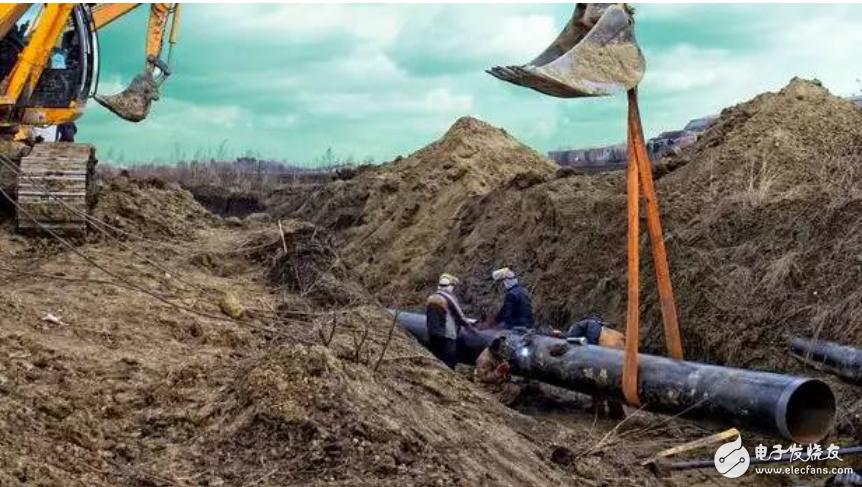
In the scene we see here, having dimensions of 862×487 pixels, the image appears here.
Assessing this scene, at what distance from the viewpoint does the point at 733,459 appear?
711cm

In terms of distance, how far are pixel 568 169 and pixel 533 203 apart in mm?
1326

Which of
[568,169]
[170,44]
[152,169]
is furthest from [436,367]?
[152,169]

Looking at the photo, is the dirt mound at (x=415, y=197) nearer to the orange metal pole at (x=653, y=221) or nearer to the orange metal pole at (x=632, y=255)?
the orange metal pole at (x=653, y=221)

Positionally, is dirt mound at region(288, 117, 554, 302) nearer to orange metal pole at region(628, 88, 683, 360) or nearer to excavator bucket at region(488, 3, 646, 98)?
orange metal pole at region(628, 88, 683, 360)

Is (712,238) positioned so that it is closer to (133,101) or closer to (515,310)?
(515,310)

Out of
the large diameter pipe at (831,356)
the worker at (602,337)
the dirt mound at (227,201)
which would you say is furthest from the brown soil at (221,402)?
the dirt mound at (227,201)

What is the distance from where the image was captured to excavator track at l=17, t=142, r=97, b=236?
9211mm

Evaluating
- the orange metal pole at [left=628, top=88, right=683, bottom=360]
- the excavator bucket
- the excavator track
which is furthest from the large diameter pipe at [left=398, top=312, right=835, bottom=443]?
the excavator track

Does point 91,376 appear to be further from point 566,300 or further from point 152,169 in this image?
point 152,169

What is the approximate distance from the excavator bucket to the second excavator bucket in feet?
30.7

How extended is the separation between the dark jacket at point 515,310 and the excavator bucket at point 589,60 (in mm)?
Result: 3856

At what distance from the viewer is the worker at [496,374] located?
9.16 metres

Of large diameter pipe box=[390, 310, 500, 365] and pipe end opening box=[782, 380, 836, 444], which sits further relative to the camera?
large diameter pipe box=[390, 310, 500, 365]

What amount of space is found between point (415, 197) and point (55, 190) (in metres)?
10.0
